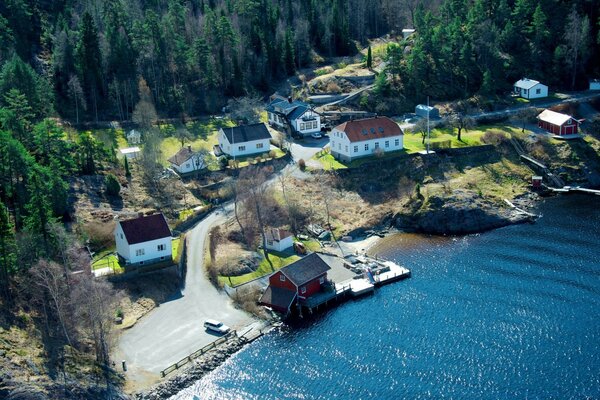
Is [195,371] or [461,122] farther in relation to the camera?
[461,122]

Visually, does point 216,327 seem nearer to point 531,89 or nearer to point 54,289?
point 54,289

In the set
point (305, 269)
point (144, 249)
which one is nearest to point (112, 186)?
point (144, 249)

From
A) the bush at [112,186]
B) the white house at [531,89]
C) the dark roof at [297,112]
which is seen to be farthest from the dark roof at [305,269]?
the white house at [531,89]

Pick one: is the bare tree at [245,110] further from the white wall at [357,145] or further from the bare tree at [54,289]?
the bare tree at [54,289]

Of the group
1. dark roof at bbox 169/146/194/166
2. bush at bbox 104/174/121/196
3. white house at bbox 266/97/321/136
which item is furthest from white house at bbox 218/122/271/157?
bush at bbox 104/174/121/196

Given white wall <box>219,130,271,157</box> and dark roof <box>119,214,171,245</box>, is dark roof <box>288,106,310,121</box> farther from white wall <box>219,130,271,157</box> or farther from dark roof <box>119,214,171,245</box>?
dark roof <box>119,214,171,245</box>

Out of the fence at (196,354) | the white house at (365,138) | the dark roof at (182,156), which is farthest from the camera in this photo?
the white house at (365,138)

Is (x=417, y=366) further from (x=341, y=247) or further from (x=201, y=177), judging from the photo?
(x=201, y=177)
